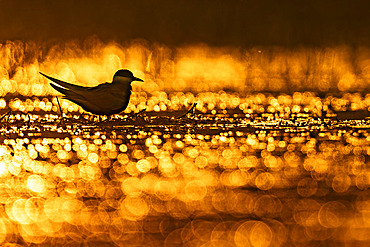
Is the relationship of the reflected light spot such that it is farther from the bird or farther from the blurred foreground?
the bird

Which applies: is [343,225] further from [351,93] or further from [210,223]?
[351,93]

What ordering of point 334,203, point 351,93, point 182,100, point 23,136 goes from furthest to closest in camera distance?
1. point 351,93
2. point 182,100
3. point 23,136
4. point 334,203

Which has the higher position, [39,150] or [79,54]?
[79,54]

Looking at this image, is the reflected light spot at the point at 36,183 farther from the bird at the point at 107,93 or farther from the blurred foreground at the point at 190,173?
the bird at the point at 107,93

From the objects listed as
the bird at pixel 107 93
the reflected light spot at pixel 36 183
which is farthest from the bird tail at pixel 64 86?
the reflected light spot at pixel 36 183

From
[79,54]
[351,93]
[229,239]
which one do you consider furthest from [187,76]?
[229,239]

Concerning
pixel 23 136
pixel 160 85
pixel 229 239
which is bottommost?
pixel 229 239

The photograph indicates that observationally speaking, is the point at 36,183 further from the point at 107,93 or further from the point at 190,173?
the point at 107,93

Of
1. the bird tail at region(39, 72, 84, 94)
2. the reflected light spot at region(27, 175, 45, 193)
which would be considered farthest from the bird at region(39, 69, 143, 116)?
the reflected light spot at region(27, 175, 45, 193)
